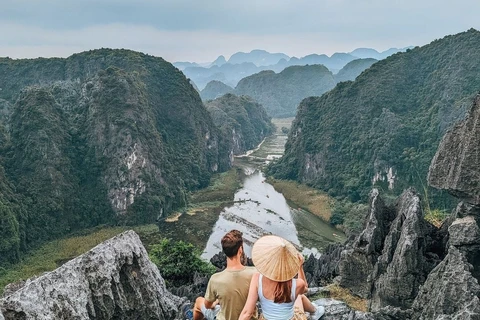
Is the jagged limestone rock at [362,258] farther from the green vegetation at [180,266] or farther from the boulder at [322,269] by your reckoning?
the green vegetation at [180,266]

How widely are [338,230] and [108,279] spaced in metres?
35.1

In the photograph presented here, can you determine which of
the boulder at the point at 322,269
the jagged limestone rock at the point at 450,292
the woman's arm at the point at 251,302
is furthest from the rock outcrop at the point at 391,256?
the woman's arm at the point at 251,302

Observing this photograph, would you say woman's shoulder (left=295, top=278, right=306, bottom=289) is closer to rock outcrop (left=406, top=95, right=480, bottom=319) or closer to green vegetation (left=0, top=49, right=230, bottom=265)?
rock outcrop (left=406, top=95, right=480, bottom=319)

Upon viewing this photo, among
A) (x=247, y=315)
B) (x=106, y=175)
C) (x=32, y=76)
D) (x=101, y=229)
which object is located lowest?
(x=101, y=229)

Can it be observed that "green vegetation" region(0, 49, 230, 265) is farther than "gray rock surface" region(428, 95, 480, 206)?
Yes

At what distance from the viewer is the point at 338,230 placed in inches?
1623

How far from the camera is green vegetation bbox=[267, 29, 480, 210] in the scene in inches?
1997

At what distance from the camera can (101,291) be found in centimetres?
864

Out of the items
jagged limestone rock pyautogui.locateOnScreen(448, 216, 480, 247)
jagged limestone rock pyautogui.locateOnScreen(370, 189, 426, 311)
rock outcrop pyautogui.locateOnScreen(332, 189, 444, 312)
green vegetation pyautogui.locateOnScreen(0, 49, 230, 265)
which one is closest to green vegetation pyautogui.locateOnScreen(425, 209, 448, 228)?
rock outcrop pyautogui.locateOnScreen(332, 189, 444, 312)

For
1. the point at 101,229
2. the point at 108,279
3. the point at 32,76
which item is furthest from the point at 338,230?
the point at 32,76

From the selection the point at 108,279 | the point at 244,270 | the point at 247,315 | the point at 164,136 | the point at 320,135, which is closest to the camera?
the point at 247,315

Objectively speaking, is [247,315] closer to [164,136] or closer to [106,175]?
[106,175]

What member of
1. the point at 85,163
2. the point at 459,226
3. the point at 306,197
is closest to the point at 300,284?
the point at 459,226

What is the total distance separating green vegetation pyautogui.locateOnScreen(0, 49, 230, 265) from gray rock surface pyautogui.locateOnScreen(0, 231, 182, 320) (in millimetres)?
28059
